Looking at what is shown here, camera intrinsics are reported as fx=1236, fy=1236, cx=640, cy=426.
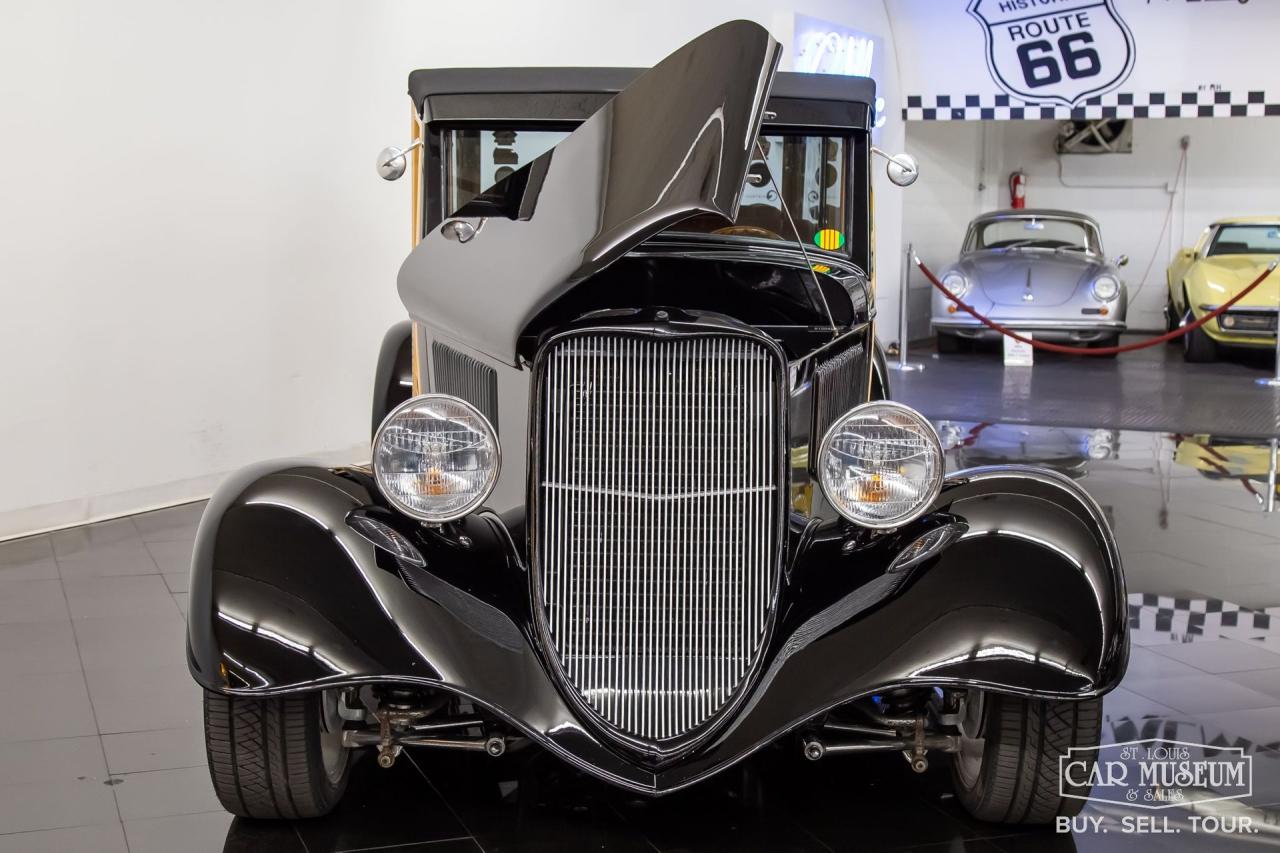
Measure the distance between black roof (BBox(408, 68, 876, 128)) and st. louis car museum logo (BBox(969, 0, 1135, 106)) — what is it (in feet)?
27.4

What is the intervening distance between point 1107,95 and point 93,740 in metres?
10.5

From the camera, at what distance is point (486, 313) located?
279cm

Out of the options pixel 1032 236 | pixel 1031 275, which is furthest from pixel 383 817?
pixel 1032 236

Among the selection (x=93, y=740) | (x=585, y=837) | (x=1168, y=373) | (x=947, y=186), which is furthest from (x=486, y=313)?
(x=947, y=186)

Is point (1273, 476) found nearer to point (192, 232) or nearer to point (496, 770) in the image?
point (496, 770)

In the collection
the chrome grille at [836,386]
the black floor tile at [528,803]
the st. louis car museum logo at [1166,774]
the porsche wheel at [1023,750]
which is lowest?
the st. louis car museum logo at [1166,774]

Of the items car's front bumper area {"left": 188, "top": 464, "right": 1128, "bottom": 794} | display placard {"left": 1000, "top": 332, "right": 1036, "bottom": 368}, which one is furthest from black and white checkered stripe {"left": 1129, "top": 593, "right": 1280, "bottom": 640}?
display placard {"left": 1000, "top": 332, "right": 1036, "bottom": 368}

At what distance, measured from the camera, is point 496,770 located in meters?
2.82

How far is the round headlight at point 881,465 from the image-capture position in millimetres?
2395

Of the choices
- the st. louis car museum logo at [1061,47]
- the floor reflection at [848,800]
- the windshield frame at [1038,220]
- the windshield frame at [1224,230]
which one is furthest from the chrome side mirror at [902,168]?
the windshield frame at [1224,230]

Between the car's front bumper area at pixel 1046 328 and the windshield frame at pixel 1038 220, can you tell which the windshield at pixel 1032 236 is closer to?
the windshield frame at pixel 1038 220

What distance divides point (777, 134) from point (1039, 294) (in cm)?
795

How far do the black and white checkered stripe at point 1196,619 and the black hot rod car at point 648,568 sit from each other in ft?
5.19

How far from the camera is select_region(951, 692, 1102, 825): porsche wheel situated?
2404 mm
